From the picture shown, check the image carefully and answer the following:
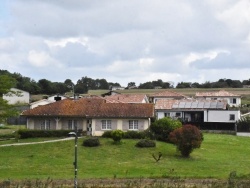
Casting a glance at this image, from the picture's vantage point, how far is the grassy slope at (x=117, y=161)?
122 feet

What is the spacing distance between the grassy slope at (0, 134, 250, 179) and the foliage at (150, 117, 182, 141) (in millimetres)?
1509

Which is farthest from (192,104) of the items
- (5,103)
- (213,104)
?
(5,103)

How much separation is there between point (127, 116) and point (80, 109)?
5787 mm

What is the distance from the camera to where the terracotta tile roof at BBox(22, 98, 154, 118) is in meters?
55.7

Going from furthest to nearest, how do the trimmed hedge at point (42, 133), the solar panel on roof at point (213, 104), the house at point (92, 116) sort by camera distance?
the solar panel on roof at point (213, 104), the house at point (92, 116), the trimmed hedge at point (42, 133)

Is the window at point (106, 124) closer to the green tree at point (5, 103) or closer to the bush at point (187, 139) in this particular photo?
the green tree at point (5, 103)

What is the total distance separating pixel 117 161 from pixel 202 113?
3341cm

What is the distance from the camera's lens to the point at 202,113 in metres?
74.3

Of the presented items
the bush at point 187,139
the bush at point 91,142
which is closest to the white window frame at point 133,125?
the bush at point 91,142

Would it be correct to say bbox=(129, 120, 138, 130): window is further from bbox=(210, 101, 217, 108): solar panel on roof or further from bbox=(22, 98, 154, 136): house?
bbox=(210, 101, 217, 108): solar panel on roof

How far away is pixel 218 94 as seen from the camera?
328 feet

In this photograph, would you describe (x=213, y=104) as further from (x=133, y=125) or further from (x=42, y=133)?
(x=42, y=133)

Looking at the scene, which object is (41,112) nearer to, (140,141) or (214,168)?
(140,141)

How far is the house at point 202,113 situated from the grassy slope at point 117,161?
57.0ft
